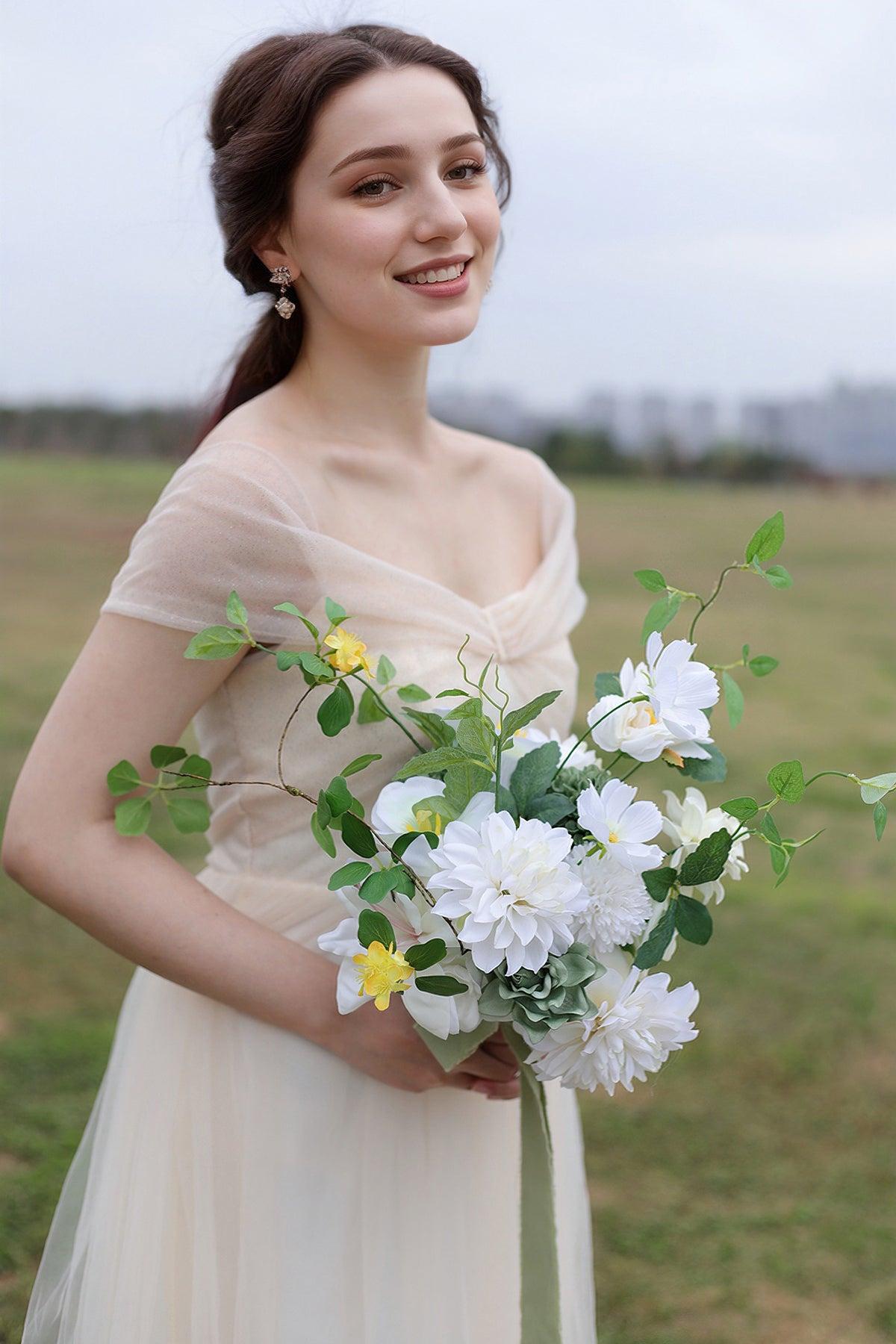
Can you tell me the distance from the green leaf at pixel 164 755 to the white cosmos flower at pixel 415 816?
263 mm

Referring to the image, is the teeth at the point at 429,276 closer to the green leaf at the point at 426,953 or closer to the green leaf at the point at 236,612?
the green leaf at the point at 236,612

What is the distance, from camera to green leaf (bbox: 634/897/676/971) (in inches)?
53.2

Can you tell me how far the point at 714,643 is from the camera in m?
8.57

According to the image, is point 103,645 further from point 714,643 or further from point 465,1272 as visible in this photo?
point 714,643

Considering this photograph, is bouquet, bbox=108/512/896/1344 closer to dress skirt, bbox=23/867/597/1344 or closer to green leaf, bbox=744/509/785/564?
green leaf, bbox=744/509/785/564

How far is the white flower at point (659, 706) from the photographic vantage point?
1.34 meters

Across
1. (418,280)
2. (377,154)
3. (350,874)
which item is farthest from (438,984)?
(377,154)

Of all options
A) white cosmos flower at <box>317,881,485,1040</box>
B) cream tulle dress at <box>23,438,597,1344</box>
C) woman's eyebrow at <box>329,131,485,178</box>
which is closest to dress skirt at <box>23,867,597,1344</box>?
cream tulle dress at <box>23,438,597,1344</box>

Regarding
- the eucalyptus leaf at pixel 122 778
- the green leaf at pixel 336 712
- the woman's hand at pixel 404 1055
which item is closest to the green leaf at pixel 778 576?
the green leaf at pixel 336 712

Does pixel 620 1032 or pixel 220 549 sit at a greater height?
pixel 220 549

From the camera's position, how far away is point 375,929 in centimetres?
128

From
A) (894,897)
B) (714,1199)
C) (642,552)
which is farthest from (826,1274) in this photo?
(642,552)

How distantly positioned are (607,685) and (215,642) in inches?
16.6

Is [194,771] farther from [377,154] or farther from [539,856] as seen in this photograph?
[377,154]
